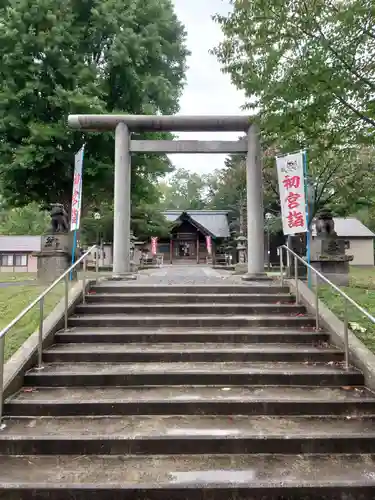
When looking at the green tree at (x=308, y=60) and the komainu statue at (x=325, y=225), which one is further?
the komainu statue at (x=325, y=225)

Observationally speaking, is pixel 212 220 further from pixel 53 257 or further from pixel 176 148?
pixel 53 257

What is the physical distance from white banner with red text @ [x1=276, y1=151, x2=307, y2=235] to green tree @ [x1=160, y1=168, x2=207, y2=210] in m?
44.5

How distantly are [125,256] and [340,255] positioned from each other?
576 centimetres

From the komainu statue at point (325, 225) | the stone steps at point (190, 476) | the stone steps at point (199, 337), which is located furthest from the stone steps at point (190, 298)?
the komainu statue at point (325, 225)

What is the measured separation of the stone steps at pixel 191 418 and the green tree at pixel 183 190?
4754 centimetres

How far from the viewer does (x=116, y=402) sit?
3475 millimetres

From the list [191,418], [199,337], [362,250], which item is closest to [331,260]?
[199,337]

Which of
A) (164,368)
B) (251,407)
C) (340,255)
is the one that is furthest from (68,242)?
(340,255)

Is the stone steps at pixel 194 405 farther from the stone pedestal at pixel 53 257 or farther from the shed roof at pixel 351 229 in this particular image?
the shed roof at pixel 351 229

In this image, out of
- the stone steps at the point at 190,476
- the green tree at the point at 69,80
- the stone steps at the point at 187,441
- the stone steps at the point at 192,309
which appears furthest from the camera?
the green tree at the point at 69,80

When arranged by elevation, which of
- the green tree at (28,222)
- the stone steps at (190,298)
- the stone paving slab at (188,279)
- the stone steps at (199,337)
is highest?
the green tree at (28,222)

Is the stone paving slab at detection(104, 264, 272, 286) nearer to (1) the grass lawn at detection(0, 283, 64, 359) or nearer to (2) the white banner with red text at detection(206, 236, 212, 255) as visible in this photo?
(1) the grass lawn at detection(0, 283, 64, 359)

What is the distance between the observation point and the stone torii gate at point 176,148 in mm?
7906

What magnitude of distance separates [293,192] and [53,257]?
20.3 feet
